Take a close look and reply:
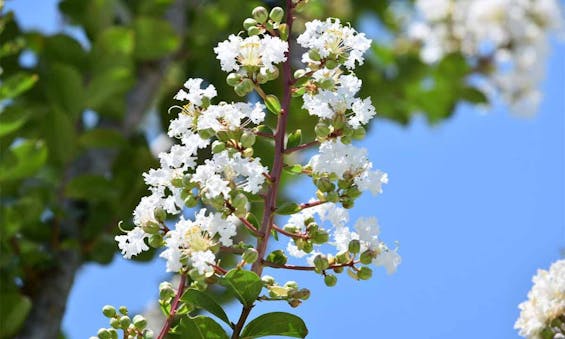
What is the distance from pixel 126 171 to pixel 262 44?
1.37 metres

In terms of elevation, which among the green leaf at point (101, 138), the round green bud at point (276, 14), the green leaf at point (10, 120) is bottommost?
the round green bud at point (276, 14)

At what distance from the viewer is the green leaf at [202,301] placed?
0.72 meters

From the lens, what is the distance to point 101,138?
202cm

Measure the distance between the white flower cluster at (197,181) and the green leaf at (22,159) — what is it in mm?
969

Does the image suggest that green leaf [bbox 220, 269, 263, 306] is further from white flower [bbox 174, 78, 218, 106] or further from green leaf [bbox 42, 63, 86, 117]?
green leaf [bbox 42, 63, 86, 117]

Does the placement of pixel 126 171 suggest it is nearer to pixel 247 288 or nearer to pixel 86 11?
pixel 86 11

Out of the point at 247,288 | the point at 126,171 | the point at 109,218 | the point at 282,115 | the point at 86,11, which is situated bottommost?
the point at 247,288

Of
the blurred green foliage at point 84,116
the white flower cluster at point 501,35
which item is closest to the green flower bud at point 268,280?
the blurred green foliage at point 84,116

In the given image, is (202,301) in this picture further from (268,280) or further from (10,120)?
(10,120)

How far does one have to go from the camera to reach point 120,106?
2.20 m

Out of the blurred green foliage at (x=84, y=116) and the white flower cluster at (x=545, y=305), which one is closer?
the white flower cluster at (x=545, y=305)

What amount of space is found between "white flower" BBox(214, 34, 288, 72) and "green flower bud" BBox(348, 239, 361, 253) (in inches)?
6.3

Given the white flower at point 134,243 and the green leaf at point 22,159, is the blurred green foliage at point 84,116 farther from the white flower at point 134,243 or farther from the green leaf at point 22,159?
the white flower at point 134,243

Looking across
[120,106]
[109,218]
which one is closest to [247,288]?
[109,218]
